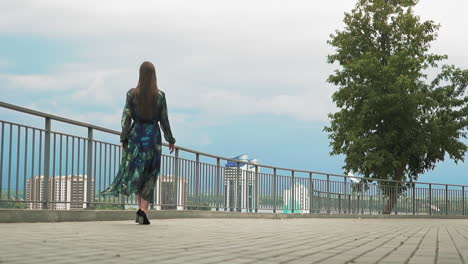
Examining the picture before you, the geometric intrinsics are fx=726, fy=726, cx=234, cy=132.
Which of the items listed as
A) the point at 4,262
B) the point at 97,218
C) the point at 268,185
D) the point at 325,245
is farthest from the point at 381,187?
the point at 4,262

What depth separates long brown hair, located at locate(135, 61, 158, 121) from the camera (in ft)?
32.4

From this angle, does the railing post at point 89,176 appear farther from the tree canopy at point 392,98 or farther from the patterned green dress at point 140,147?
the tree canopy at point 392,98

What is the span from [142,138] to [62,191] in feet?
6.09

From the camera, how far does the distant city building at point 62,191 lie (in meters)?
10.5

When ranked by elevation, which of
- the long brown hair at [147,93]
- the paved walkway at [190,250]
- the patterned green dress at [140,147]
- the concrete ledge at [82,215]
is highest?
the long brown hair at [147,93]

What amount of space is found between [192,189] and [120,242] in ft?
31.2

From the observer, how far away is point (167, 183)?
48.9ft

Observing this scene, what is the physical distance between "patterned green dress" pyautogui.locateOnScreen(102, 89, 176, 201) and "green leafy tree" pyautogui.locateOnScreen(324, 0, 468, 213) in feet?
93.5

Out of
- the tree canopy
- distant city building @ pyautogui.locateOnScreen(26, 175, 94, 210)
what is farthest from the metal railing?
the tree canopy

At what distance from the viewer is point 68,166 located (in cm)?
1125

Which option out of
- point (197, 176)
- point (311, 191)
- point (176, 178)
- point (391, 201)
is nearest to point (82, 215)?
point (176, 178)

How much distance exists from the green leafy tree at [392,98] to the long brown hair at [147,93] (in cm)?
2882

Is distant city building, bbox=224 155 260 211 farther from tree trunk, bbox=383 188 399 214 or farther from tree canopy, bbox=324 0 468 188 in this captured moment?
tree canopy, bbox=324 0 468 188

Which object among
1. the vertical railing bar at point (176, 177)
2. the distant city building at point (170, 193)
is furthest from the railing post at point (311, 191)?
the vertical railing bar at point (176, 177)
